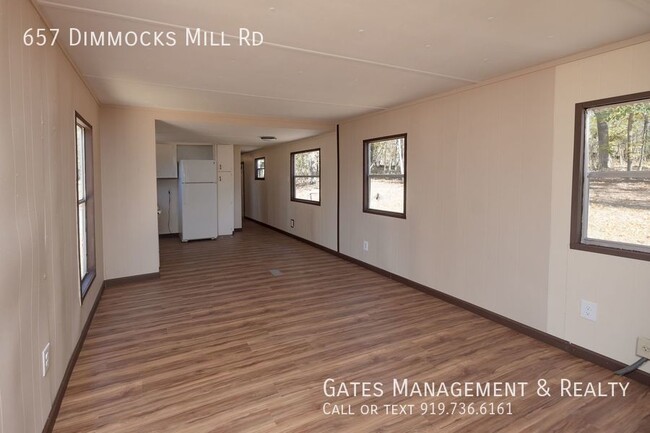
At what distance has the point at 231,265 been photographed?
5.75 m

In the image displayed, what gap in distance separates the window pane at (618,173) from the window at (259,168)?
8.22 meters

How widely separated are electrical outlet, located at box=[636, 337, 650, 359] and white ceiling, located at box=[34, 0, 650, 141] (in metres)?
2.03

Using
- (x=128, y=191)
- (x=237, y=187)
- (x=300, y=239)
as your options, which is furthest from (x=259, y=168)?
(x=128, y=191)

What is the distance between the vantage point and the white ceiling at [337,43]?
2.03m

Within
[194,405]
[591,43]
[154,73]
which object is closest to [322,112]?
[154,73]

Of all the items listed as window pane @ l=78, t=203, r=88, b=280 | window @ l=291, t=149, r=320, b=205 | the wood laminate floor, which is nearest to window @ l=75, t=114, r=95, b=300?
window pane @ l=78, t=203, r=88, b=280

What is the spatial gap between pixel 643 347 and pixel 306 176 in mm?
6049

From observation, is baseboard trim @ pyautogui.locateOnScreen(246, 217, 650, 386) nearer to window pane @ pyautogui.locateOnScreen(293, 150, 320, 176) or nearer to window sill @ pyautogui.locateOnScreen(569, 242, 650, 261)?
window sill @ pyautogui.locateOnScreen(569, 242, 650, 261)

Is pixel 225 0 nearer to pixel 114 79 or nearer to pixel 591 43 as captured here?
pixel 114 79

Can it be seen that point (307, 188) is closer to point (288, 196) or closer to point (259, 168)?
point (288, 196)

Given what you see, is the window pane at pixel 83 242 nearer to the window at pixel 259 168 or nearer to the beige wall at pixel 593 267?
the beige wall at pixel 593 267

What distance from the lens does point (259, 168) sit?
10453 millimetres

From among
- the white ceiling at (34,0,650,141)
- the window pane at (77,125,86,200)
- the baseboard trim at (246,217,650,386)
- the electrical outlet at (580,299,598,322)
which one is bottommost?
the baseboard trim at (246,217,650,386)

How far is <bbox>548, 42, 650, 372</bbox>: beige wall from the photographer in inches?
98.6
